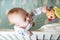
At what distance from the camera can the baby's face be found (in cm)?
116

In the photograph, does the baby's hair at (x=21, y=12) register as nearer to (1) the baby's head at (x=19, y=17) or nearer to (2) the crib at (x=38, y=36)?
(1) the baby's head at (x=19, y=17)

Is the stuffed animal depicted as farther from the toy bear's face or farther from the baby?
the baby

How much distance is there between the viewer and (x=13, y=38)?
1.14 meters

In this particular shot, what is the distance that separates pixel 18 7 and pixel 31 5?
0.35ft

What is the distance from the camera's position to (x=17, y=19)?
45.7 inches

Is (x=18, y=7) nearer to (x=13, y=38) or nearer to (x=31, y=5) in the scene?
(x=31, y=5)

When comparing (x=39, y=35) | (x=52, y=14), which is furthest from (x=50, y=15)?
(x=39, y=35)

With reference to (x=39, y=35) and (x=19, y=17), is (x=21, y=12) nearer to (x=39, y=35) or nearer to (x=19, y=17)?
(x=19, y=17)

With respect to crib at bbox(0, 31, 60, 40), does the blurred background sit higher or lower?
higher

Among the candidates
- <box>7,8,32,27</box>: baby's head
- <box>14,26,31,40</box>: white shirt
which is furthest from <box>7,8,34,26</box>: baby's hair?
<box>14,26,31,40</box>: white shirt

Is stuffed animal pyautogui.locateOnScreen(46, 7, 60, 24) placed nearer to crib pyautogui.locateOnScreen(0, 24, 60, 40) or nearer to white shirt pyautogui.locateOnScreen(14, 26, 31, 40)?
crib pyautogui.locateOnScreen(0, 24, 60, 40)

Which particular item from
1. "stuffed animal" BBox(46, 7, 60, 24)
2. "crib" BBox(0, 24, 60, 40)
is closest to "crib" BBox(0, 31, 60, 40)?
Result: "crib" BBox(0, 24, 60, 40)

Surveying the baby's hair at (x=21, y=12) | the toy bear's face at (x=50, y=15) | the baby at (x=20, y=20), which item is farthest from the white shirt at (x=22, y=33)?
the toy bear's face at (x=50, y=15)

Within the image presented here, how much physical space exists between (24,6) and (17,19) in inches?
4.8
